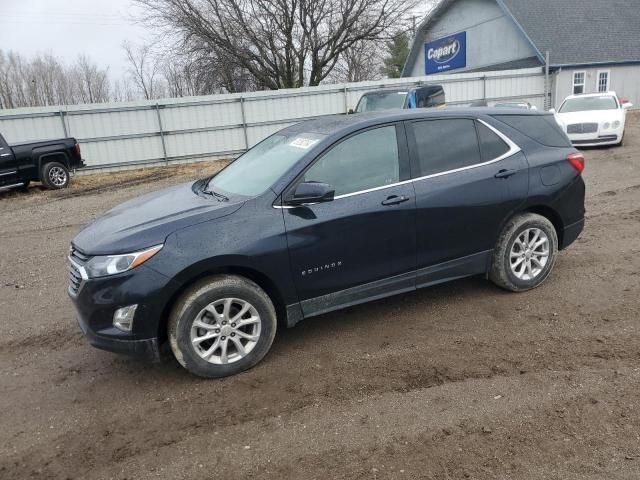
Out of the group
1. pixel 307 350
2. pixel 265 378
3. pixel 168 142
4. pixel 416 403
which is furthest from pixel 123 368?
pixel 168 142

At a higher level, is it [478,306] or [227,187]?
[227,187]

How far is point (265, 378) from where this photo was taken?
372 centimetres

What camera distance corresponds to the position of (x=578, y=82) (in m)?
27.1

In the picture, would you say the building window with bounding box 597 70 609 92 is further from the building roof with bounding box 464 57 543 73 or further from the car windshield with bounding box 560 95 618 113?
the car windshield with bounding box 560 95 618 113

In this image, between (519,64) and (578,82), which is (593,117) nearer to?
Result: (578,82)

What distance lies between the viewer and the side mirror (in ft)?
12.3

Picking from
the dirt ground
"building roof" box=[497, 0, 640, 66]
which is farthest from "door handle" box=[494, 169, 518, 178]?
"building roof" box=[497, 0, 640, 66]

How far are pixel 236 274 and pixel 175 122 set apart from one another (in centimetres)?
1579

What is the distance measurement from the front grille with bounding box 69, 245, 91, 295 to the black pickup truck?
1057 centimetres

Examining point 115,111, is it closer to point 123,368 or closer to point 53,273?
point 53,273

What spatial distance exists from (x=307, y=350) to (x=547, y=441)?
1.85 m

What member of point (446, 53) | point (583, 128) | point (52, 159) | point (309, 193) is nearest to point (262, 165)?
point (309, 193)

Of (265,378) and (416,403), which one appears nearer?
(416,403)

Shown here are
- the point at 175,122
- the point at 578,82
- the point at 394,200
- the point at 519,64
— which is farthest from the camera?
the point at 519,64
